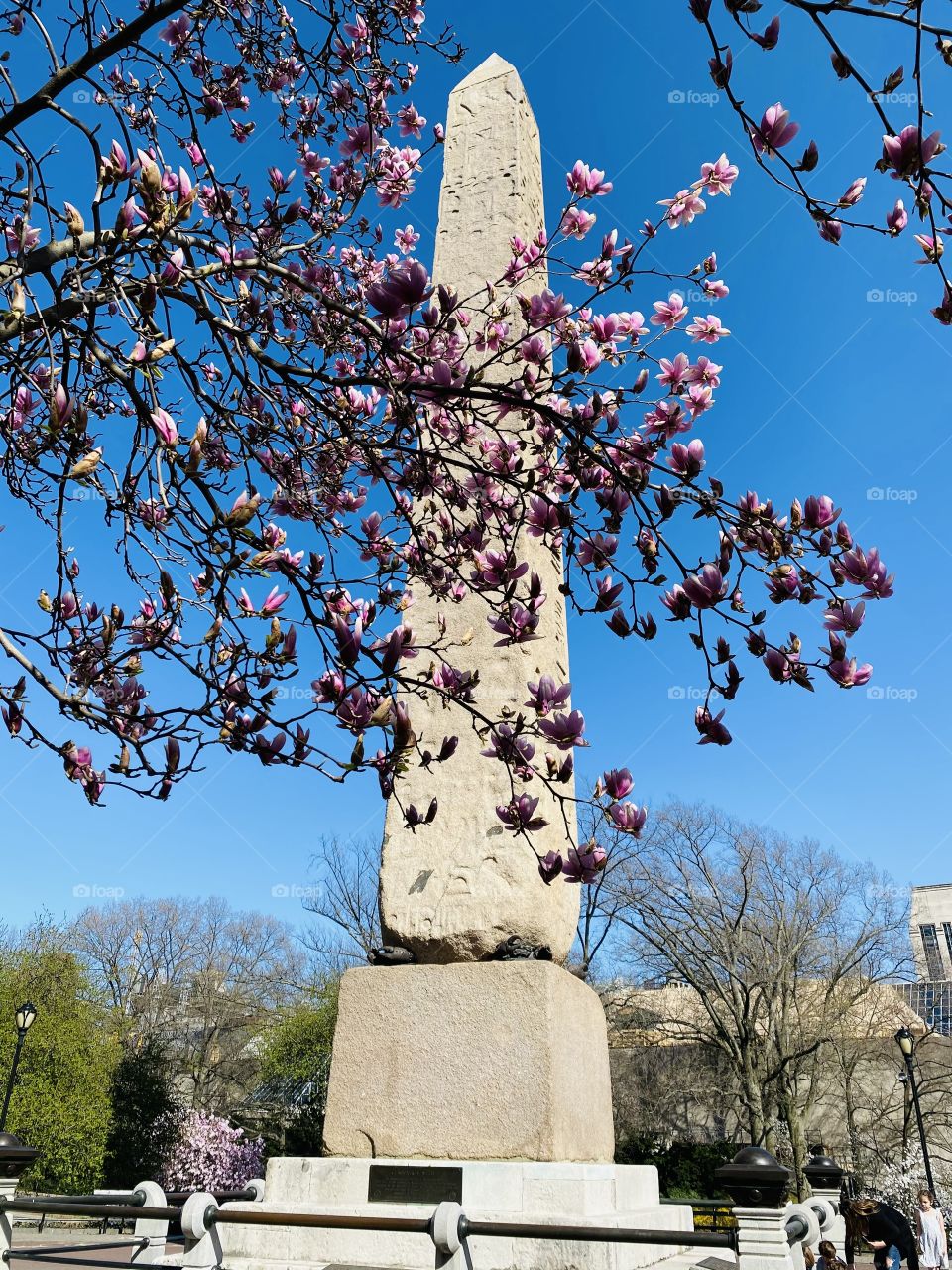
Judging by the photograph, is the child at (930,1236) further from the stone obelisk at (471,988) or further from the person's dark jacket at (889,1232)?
the stone obelisk at (471,988)

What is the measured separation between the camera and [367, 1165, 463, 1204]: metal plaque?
171 inches

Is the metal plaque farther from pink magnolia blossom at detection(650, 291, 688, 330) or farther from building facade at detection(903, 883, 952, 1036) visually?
building facade at detection(903, 883, 952, 1036)

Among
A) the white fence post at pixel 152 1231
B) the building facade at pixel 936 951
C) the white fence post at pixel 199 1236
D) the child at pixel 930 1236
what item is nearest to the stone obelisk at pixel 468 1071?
the white fence post at pixel 199 1236

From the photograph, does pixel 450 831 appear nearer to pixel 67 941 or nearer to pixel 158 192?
pixel 158 192

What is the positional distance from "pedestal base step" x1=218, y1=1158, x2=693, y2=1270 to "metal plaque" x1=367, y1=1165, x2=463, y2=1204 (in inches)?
0.6

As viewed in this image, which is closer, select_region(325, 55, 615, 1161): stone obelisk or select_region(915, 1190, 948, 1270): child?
select_region(325, 55, 615, 1161): stone obelisk

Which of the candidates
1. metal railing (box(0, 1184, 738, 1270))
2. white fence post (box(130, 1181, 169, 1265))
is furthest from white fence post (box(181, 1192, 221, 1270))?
white fence post (box(130, 1181, 169, 1265))

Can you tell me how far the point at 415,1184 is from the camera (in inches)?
174

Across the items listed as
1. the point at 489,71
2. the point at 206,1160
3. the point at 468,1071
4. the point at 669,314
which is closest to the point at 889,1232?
the point at 468,1071

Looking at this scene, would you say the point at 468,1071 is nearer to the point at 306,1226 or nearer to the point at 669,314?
the point at 306,1226

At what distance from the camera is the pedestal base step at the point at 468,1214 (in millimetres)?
3947

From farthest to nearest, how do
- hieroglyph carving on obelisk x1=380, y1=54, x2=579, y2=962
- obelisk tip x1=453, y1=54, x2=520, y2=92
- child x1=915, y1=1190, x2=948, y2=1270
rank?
1. child x1=915, y1=1190, x2=948, y2=1270
2. obelisk tip x1=453, y1=54, x2=520, y2=92
3. hieroglyph carving on obelisk x1=380, y1=54, x2=579, y2=962

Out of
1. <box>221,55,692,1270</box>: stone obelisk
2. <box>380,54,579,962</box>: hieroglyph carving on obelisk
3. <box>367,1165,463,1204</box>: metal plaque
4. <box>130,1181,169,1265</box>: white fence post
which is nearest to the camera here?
<box>221,55,692,1270</box>: stone obelisk

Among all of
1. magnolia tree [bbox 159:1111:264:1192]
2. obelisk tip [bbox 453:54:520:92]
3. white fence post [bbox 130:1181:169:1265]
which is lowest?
magnolia tree [bbox 159:1111:264:1192]
